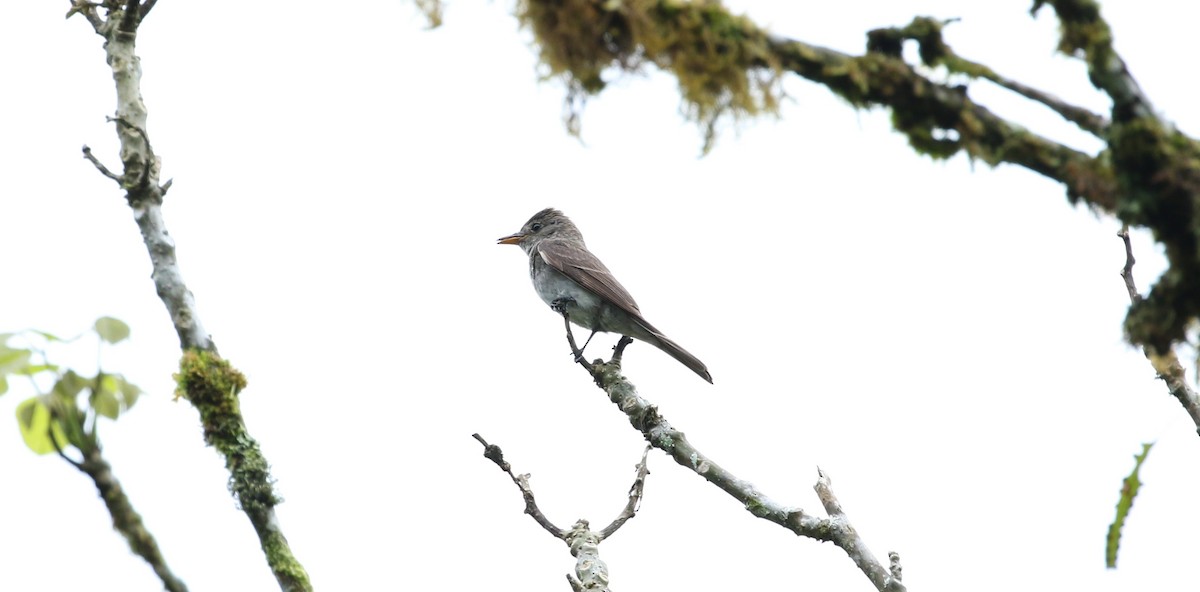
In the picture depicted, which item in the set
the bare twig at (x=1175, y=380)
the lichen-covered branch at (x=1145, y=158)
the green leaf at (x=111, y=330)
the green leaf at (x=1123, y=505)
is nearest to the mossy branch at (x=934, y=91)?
the lichen-covered branch at (x=1145, y=158)

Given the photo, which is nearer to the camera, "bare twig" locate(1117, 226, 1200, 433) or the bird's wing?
"bare twig" locate(1117, 226, 1200, 433)

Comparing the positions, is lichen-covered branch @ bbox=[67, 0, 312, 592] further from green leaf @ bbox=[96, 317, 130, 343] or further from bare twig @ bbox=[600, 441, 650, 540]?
bare twig @ bbox=[600, 441, 650, 540]

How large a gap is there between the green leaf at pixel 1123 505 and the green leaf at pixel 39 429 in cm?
263

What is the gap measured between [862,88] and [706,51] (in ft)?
1.39

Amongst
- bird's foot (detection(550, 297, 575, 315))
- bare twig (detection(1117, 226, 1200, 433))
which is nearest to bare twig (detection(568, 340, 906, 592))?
bare twig (detection(1117, 226, 1200, 433))

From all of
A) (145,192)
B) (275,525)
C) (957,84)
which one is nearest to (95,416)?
(275,525)

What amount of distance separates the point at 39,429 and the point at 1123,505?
8.87 feet

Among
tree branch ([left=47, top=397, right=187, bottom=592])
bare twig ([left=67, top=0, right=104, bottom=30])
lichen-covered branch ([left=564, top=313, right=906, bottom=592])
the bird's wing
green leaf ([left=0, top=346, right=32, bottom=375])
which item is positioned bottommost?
tree branch ([left=47, top=397, right=187, bottom=592])

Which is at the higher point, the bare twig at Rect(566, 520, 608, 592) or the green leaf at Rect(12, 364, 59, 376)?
the bare twig at Rect(566, 520, 608, 592)

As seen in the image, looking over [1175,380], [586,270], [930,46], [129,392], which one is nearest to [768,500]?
[1175,380]

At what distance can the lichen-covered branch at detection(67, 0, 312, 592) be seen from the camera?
3285mm

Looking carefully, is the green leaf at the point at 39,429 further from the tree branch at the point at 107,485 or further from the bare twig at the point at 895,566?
the bare twig at the point at 895,566

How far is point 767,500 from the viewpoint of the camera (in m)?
5.21

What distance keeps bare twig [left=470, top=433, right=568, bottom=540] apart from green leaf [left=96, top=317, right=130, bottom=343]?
297 centimetres
